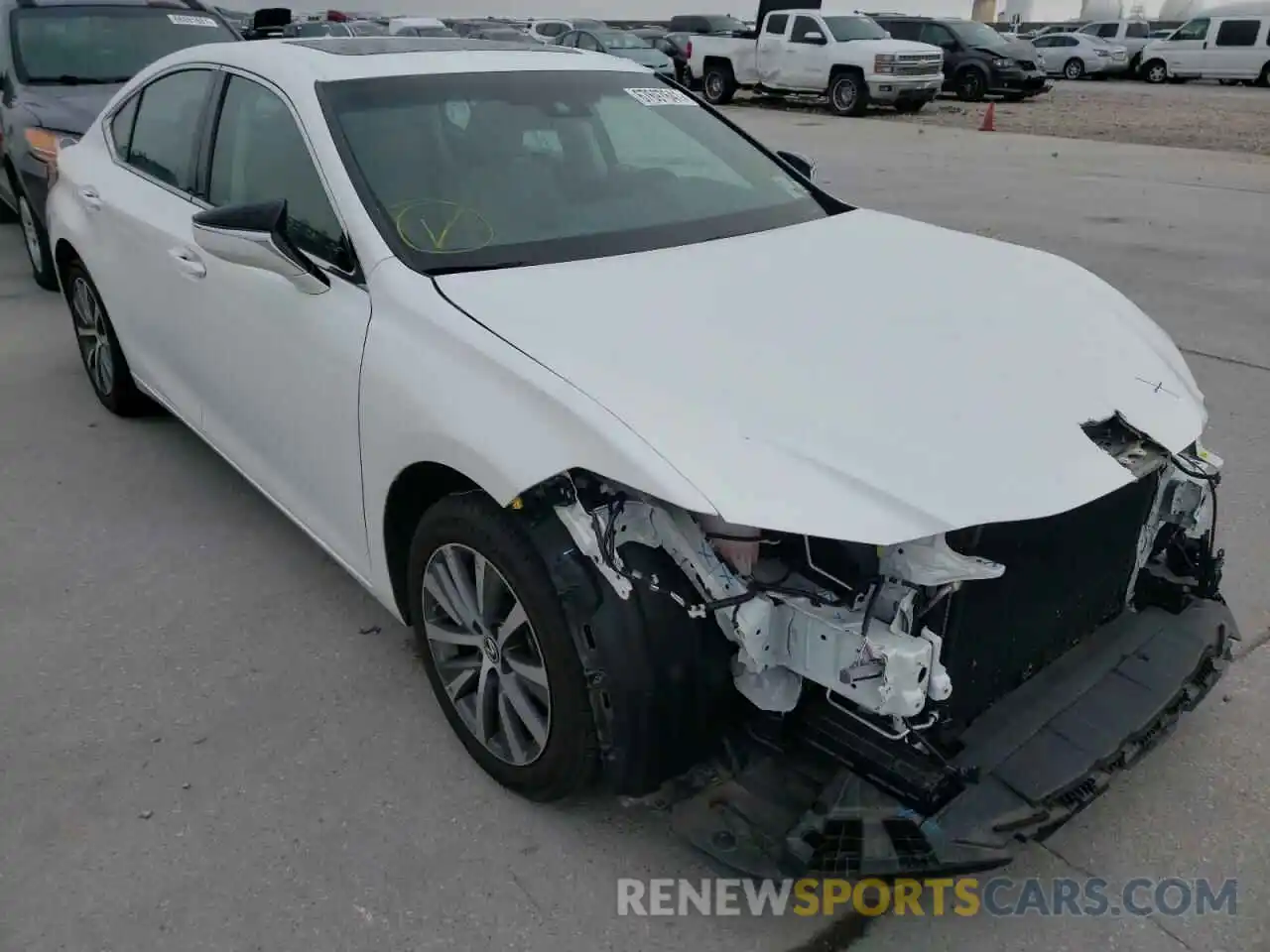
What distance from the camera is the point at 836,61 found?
71.3ft

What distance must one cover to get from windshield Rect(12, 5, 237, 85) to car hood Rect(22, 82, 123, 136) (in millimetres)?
195

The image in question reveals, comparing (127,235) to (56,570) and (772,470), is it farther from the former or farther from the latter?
(772,470)

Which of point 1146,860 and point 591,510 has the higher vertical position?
point 591,510

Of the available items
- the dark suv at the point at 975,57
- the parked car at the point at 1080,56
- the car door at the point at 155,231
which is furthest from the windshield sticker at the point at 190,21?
the parked car at the point at 1080,56

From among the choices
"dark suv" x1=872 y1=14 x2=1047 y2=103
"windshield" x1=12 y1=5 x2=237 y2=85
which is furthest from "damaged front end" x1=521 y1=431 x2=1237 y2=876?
"dark suv" x1=872 y1=14 x2=1047 y2=103

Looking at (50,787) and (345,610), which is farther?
(345,610)

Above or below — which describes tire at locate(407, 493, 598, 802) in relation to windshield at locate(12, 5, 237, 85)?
below

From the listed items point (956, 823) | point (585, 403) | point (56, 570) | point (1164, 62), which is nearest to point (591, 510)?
point (585, 403)

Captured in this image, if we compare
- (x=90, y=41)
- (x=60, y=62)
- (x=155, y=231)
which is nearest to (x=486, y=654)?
(x=155, y=231)

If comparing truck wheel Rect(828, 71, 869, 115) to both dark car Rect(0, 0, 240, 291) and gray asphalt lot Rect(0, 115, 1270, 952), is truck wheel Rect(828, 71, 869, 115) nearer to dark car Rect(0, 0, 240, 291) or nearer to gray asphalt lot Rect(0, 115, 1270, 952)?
dark car Rect(0, 0, 240, 291)

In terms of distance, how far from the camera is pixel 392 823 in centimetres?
256

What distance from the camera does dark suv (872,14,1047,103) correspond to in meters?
24.1

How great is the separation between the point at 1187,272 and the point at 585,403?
732 centimetres

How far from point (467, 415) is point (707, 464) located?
620 millimetres
